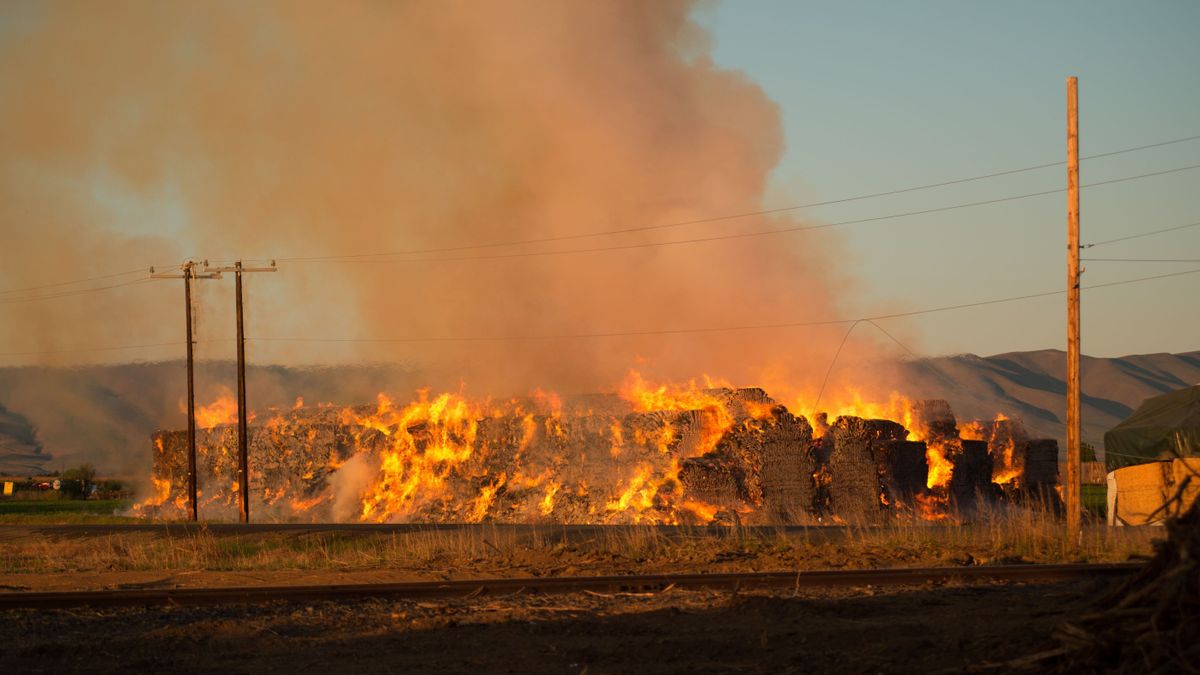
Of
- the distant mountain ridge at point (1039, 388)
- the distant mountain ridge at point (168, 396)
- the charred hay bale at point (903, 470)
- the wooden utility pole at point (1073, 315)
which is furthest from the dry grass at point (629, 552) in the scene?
the distant mountain ridge at point (1039, 388)

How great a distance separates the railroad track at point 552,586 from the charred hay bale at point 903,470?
2064 centimetres

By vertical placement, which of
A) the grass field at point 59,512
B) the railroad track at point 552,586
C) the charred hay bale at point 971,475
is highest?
the railroad track at point 552,586

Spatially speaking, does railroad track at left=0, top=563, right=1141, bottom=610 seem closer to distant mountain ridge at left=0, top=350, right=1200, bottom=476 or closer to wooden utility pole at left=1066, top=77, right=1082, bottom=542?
wooden utility pole at left=1066, top=77, right=1082, bottom=542

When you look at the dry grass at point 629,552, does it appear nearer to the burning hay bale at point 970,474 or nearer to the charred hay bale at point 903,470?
the charred hay bale at point 903,470

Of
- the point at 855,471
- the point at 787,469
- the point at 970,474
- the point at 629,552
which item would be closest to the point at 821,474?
the point at 855,471

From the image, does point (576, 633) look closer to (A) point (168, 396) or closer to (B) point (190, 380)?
(B) point (190, 380)

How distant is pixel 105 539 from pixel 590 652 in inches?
792

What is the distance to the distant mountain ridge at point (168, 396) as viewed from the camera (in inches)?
5133

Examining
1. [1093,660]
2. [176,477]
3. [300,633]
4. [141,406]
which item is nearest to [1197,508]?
[1093,660]

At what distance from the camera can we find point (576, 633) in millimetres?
11930

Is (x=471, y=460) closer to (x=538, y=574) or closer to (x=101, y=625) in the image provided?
(x=538, y=574)

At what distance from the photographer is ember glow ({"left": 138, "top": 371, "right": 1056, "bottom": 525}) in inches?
1384

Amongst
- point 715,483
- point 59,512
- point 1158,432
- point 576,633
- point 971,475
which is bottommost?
point 59,512

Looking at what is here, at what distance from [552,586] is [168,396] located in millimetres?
133153
